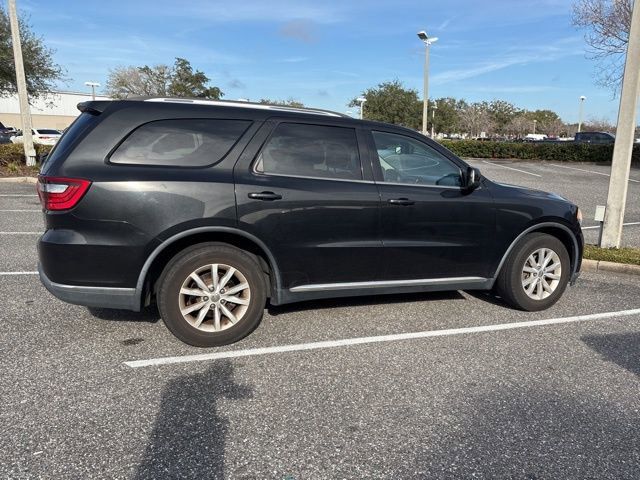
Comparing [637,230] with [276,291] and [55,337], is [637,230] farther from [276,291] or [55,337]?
[55,337]

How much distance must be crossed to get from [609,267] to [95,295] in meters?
5.94

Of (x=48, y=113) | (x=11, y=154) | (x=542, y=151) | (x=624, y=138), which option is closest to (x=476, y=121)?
(x=542, y=151)

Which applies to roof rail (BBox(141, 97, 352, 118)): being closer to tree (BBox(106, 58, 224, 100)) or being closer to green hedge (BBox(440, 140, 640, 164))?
green hedge (BBox(440, 140, 640, 164))

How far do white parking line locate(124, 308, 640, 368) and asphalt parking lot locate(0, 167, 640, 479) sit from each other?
0.06 ft

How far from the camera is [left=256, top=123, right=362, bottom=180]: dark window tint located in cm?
393

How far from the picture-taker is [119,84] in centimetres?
4981

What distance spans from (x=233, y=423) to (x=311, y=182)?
1.91 metres

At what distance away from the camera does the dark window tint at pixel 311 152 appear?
393 cm

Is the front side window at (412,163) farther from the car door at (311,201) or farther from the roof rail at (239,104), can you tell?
the roof rail at (239,104)

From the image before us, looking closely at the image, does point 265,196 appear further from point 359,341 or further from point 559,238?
point 559,238

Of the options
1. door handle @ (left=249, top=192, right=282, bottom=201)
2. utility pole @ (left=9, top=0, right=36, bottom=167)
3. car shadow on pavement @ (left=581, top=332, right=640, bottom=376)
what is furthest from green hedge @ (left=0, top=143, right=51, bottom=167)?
car shadow on pavement @ (left=581, top=332, right=640, bottom=376)

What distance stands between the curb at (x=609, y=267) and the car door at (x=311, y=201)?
145 inches

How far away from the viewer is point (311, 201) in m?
3.91

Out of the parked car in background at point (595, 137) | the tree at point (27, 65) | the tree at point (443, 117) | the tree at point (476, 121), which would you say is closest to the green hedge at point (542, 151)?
the parked car in background at point (595, 137)
